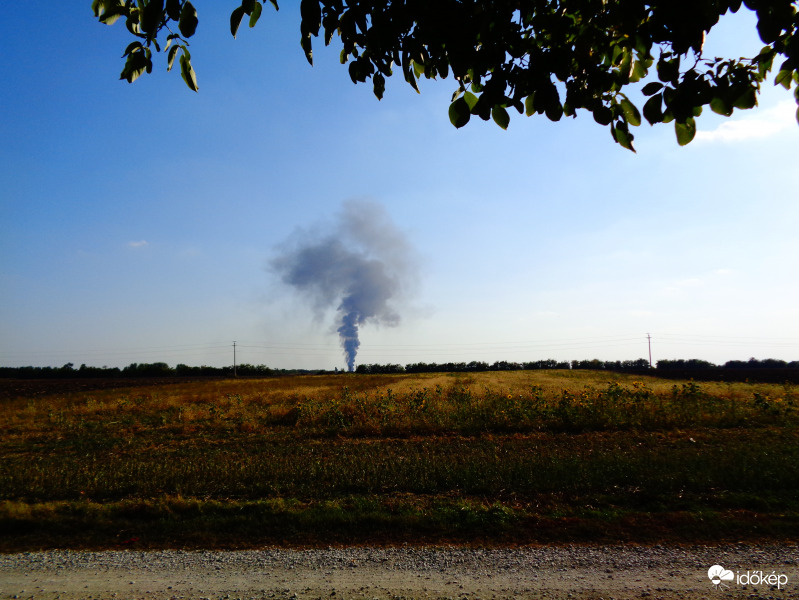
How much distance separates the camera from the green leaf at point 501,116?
3.23 m

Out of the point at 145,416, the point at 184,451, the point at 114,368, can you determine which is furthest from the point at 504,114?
the point at 114,368

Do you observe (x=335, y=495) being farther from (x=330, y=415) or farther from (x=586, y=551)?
(x=330, y=415)

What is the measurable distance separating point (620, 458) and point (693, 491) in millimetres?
2352

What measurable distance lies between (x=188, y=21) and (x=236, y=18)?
0.99 ft

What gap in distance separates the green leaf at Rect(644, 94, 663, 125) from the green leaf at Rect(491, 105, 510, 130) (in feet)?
2.77

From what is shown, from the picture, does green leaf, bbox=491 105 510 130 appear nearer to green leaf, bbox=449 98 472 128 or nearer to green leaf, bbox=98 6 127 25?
green leaf, bbox=449 98 472 128

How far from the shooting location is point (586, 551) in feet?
19.1

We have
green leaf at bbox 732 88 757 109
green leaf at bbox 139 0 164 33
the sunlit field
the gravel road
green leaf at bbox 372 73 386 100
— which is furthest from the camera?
the sunlit field

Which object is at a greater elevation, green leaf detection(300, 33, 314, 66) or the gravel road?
green leaf detection(300, 33, 314, 66)

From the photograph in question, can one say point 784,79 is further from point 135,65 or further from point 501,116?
point 135,65

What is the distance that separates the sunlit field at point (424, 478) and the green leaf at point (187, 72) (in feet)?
18.6

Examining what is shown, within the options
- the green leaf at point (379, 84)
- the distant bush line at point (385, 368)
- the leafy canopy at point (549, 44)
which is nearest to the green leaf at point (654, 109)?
the leafy canopy at point (549, 44)

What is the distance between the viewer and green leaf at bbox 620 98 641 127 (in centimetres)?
315

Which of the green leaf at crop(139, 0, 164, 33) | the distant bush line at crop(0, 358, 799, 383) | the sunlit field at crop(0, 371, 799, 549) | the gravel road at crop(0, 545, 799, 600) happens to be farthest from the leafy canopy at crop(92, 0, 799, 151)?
the distant bush line at crop(0, 358, 799, 383)
